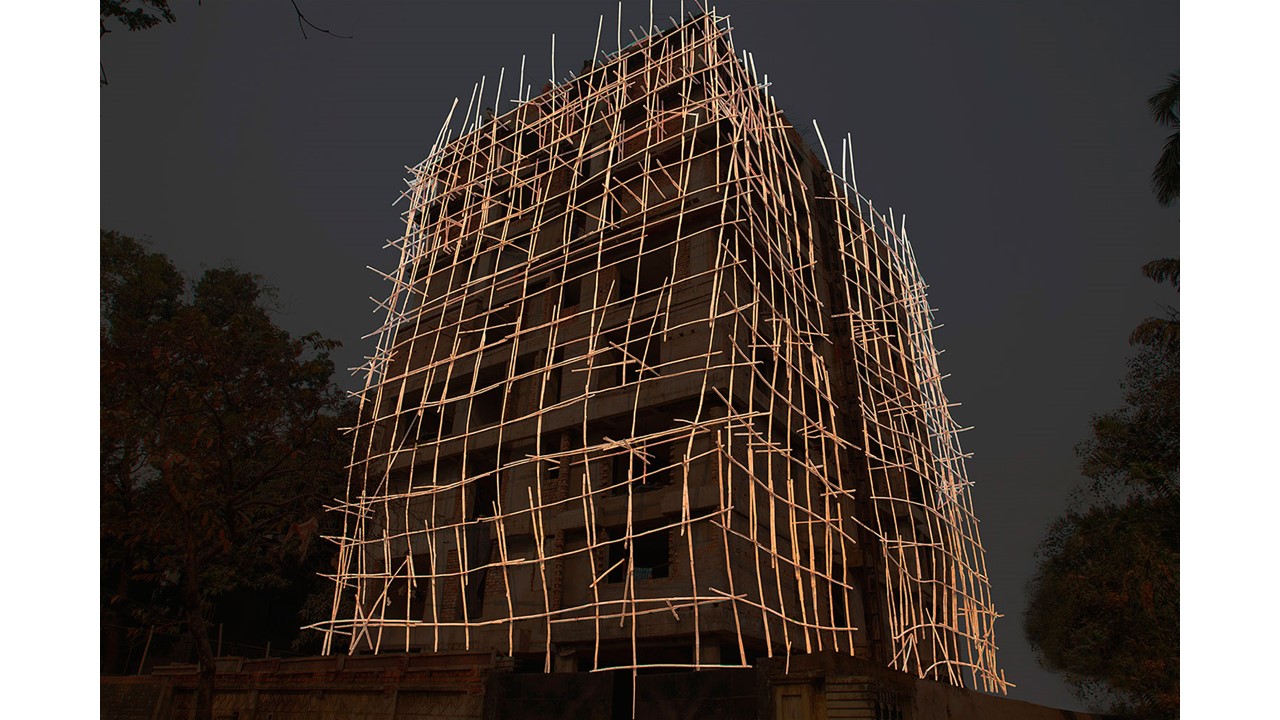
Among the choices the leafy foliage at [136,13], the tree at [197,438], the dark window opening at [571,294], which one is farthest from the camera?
the dark window opening at [571,294]

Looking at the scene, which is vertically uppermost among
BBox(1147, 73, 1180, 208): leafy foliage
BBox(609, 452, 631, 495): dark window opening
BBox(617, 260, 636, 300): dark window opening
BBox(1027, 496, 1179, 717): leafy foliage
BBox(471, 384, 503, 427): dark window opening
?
BBox(1147, 73, 1180, 208): leafy foliage

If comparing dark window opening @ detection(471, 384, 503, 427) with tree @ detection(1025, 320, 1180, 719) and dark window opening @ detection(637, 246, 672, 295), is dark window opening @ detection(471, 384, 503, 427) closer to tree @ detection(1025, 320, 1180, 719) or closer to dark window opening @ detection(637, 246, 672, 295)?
dark window opening @ detection(637, 246, 672, 295)

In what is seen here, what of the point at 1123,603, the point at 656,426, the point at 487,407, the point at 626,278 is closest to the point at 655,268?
the point at 626,278

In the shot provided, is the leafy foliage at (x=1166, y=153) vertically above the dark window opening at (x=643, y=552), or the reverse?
the leafy foliage at (x=1166, y=153)

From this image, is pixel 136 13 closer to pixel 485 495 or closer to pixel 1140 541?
pixel 485 495

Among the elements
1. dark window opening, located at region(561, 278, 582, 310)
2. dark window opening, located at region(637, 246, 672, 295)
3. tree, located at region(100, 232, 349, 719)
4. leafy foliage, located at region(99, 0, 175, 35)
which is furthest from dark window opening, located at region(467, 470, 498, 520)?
leafy foliage, located at region(99, 0, 175, 35)

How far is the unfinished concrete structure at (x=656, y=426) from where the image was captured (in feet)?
45.3

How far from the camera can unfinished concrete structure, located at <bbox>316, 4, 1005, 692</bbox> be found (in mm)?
13805

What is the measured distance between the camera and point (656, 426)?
16562 millimetres

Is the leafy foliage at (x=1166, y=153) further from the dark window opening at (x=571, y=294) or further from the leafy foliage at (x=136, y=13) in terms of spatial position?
the leafy foliage at (x=136, y=13)

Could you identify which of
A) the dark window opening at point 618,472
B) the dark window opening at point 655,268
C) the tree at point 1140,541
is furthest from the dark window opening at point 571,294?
the tree at point 1140,541

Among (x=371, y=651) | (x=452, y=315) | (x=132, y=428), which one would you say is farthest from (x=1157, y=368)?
(x=132, y=428)
